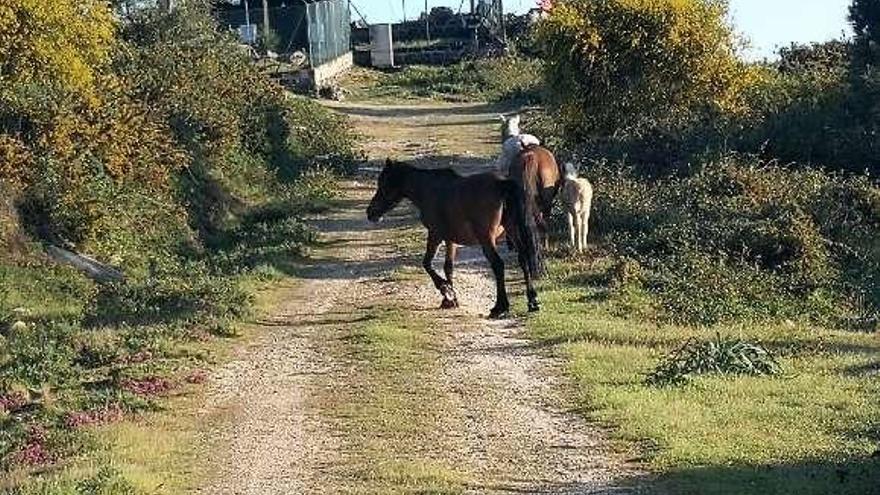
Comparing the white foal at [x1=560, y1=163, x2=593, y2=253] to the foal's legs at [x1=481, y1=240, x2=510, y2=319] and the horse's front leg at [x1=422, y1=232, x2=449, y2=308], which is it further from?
the foal's legs at [x1=481, y1=240, x2=510, y2=319]

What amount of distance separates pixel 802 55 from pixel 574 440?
31585mm

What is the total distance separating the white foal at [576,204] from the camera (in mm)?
20078

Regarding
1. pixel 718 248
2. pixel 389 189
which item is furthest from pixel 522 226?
pixel 718 248

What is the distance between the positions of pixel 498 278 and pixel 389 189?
232 centimetres

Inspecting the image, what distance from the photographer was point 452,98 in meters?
58.8

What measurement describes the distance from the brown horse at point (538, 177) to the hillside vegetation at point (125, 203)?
12.7 ft

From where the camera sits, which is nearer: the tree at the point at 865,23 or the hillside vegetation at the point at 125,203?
the hillside vegetation at the point at 125,203

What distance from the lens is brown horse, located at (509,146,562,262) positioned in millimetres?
17688

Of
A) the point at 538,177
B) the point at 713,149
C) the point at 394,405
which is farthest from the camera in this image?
the point at 713,149

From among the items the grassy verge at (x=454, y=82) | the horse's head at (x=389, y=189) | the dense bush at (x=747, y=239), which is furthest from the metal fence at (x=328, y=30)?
the horse's head at (x=389, y=189)

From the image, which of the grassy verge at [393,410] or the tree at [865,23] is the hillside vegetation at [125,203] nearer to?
the grassy verge at [393,410]

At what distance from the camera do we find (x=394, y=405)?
11.9 metres

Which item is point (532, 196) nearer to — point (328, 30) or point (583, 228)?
point (583, 228)

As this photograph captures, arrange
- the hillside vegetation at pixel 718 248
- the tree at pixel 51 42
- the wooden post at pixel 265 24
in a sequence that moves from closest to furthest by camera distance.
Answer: the hillside vegetation at pixel 718 248
the tree at pixel 51 42
the wooden post at pixel 265 24
